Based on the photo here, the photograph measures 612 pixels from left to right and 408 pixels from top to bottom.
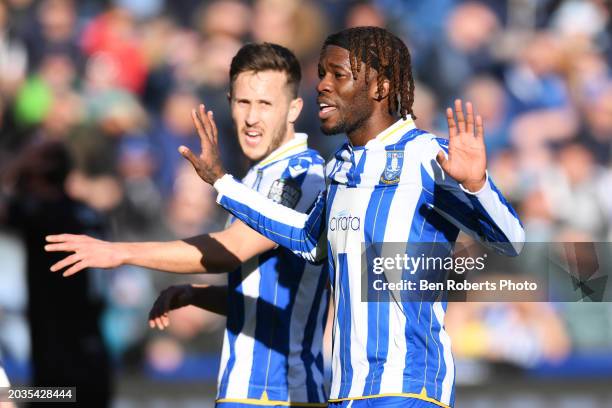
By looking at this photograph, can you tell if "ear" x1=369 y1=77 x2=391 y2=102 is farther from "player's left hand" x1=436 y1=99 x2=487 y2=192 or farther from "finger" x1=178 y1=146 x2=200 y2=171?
"finger" x1=178 y1=146 x2=200 y2=171

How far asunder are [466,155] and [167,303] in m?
1.99

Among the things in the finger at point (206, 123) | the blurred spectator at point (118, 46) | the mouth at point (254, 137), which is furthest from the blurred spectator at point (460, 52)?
the finger at point (206, 123)

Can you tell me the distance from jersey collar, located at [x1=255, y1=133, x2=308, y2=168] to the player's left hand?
4.67 feet

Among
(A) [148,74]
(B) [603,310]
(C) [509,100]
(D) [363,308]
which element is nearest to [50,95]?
(A) [148,74]

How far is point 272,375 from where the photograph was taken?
5.04 m

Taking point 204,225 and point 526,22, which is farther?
point 526,22

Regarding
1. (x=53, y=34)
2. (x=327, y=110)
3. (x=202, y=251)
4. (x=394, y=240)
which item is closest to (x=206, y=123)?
(x=327, y=110)

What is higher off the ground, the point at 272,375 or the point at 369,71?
the point at 369,71

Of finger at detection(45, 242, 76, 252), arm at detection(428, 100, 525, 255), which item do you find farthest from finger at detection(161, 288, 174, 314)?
arm at detection(428, 100, 525, 255)

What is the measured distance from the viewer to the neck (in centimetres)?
441

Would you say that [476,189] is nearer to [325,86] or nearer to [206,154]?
[325,86]

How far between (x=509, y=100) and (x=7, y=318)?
4.95 m

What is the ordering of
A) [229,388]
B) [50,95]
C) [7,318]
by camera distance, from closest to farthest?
[229,388] → [7,318] → [50,95]

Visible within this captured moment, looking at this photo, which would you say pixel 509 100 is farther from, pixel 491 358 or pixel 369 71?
pixel 369 71
